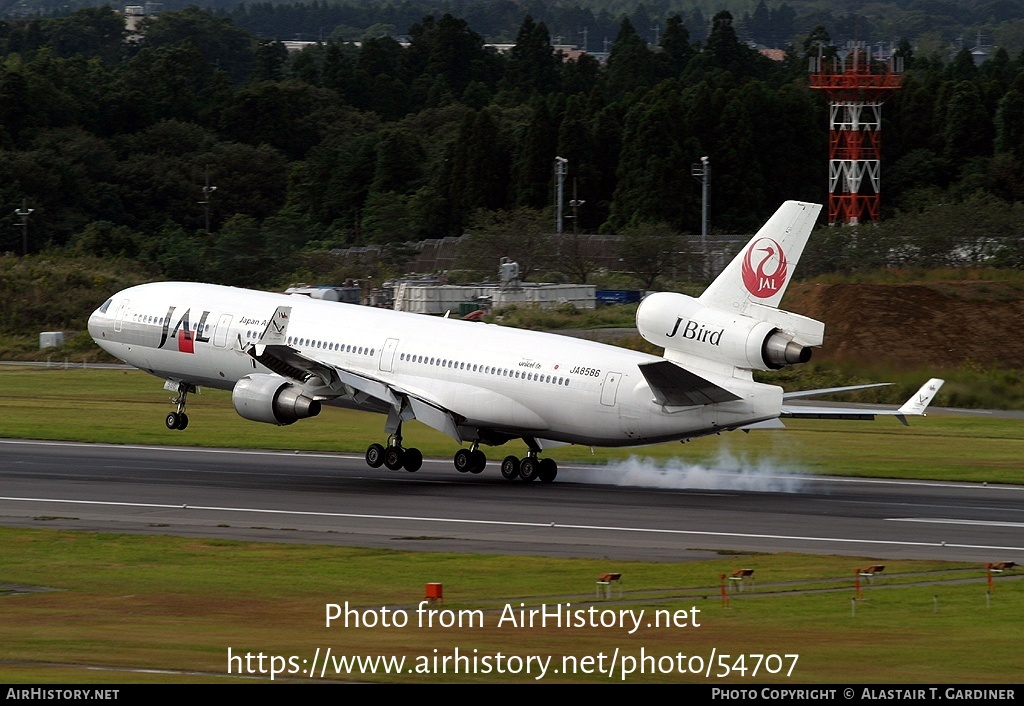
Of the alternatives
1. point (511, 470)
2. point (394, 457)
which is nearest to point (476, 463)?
point (511, 470)

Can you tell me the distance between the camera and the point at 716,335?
4306 cm

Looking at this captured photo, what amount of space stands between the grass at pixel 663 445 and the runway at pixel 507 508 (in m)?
2.68

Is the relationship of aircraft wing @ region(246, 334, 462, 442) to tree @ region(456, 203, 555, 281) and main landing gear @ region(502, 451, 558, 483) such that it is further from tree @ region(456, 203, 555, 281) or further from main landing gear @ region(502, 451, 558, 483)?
tree @ region(456, 203, 555, 281)

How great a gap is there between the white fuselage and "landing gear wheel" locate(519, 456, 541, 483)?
4.68ft

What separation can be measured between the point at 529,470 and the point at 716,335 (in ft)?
29.8

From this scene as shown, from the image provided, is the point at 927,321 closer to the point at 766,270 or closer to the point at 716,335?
the point at 716,335

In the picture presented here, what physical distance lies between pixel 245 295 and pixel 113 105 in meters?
126

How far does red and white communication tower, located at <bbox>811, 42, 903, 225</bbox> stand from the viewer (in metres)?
116

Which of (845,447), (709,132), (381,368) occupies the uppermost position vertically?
(709,132)

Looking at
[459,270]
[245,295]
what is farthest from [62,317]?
[245,295]

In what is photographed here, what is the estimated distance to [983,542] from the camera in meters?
37.7

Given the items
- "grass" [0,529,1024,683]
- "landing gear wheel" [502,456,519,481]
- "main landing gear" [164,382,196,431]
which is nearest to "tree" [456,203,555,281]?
"main landing gear" [164,382,196,431]

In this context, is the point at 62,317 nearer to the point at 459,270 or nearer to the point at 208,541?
the point at 459,270

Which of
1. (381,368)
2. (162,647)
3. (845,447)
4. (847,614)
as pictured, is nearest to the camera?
(162,647)
